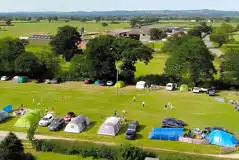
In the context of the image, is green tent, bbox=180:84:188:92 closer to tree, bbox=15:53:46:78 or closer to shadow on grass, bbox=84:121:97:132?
shadow on grass, bbox=84:121:97:132

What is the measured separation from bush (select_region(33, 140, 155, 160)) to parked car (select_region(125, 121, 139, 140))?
4758 mm

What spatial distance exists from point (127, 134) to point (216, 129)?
8601 millimetres

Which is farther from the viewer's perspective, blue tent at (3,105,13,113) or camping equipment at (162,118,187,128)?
blue tent at (3,105,13,113)

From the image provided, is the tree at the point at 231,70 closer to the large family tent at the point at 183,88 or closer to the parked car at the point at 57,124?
the large family tent at the point at 183,88

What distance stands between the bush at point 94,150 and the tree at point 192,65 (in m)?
26.4

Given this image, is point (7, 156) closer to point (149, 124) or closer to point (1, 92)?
point (149, 124)

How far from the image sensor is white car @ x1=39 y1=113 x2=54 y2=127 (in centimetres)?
3920

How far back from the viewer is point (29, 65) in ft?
197

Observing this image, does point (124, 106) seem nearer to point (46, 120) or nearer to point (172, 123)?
point (172, 123)

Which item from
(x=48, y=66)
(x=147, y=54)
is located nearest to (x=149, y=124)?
(x=147, y=54)

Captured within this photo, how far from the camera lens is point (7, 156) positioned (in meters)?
26.2

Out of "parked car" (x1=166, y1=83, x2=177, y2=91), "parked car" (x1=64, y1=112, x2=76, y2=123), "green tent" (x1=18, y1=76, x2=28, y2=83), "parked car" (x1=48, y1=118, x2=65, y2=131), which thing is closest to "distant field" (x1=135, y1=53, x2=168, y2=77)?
"parked car" (x1=166, y1=83, x2=177, y2=91)

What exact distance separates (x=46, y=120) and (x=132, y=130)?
9284 millimetres

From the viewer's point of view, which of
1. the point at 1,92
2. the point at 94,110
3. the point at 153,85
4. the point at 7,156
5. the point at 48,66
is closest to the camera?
the point at 7,156
